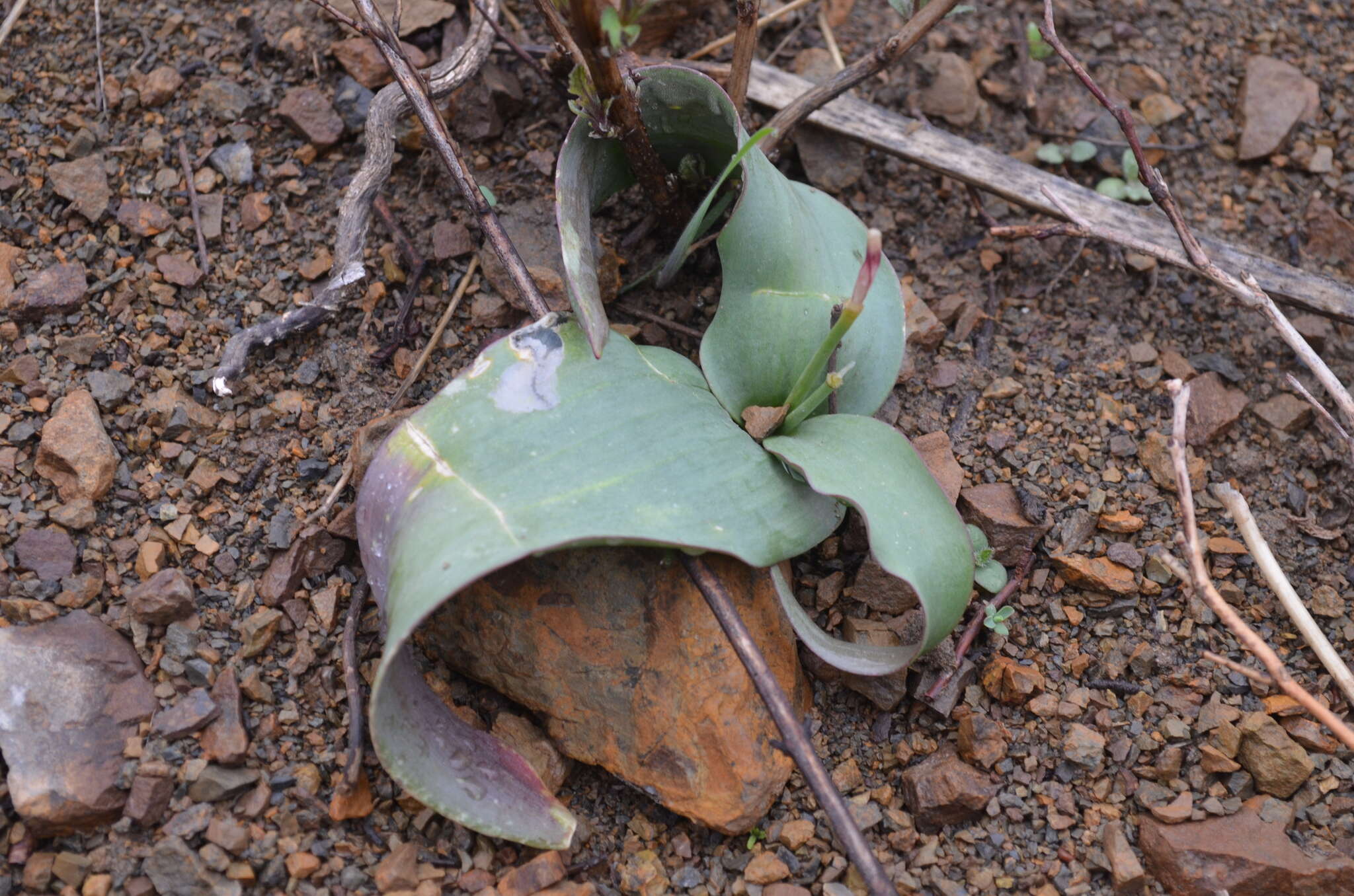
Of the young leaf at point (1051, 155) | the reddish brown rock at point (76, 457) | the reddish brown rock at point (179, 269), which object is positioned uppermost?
the reddish brown rock at point (179, 269)

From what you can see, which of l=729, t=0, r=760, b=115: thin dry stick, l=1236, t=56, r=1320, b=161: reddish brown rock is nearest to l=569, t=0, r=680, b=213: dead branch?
A: l=729, t=0, r=760, b=115: thin dry stick

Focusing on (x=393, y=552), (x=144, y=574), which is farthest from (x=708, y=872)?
(x=144, y=574)

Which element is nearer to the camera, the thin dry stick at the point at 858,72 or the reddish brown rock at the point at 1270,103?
the thin dry stick at the point at 858,72

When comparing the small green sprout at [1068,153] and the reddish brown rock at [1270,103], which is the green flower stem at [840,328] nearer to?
the small green sprout at [1068,153]

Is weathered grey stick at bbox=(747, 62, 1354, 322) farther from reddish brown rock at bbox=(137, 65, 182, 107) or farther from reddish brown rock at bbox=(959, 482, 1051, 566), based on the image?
reddish brown rock at bbox=(137, 65, 182, 107)

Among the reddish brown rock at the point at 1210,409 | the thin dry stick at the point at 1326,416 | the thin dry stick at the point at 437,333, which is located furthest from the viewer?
the reddish brown rock at the point at 1210,409

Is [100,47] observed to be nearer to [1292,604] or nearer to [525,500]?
[525,500]

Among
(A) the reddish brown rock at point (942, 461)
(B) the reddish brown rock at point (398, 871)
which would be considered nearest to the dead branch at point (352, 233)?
(B) the reddish brown rock at point (398, 871)
